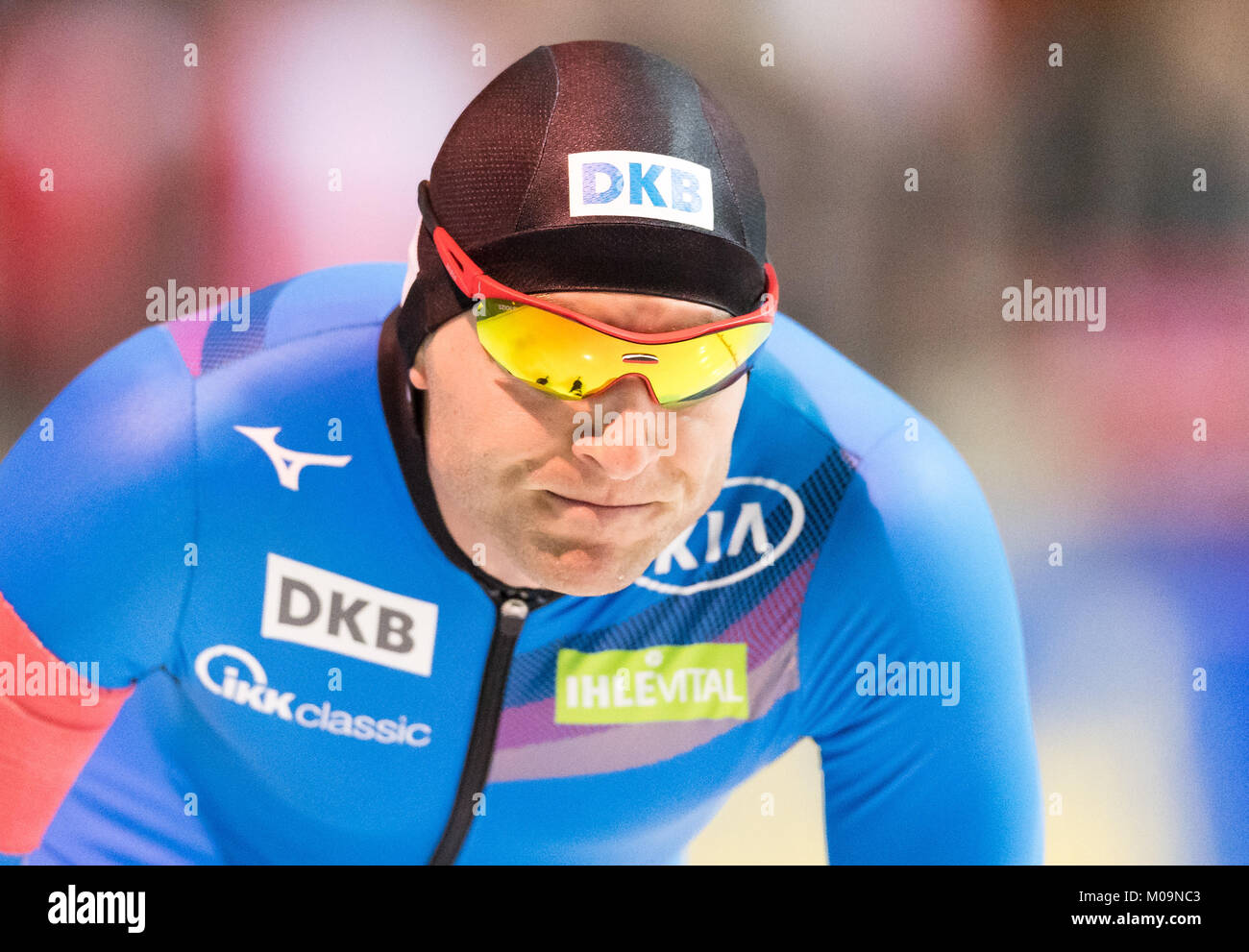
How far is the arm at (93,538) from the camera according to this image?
5.22 feet

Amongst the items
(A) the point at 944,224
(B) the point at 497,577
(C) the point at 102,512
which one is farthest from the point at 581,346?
(A) the point at 944,224

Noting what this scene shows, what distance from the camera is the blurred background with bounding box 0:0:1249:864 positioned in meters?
2.27

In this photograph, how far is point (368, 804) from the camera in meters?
1.78

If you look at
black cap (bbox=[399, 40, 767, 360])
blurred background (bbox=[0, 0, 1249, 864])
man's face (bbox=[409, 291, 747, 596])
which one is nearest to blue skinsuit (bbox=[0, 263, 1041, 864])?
man's face (bbox=[409, 291, 747, 596])

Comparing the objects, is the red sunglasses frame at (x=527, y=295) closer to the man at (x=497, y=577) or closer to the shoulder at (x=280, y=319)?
the man at (x=497, y=577)

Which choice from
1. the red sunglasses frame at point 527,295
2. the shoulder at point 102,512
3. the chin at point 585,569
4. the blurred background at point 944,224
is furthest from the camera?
the blurred background at point 944,224

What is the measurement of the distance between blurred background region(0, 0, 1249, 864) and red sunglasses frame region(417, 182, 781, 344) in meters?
0.92

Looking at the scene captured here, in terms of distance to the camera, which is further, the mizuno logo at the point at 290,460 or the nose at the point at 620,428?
the mizuno logo at the point at 290,460

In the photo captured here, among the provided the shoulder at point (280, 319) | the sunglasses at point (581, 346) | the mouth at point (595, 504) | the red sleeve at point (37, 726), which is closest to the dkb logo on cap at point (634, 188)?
the sunglasses at point (581, 346)

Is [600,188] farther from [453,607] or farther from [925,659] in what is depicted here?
[925,659]

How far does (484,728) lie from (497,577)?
22 centimetres

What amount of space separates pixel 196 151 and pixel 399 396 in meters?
0.97

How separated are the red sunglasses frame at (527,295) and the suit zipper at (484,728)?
0.44 meters
